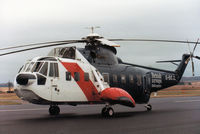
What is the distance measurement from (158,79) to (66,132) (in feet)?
43.4

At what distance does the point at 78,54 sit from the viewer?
16.7 meters

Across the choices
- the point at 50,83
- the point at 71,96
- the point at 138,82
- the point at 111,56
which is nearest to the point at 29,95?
the point at 50,83

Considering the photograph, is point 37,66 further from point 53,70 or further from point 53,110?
point 53,110

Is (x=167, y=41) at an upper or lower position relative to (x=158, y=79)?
upper

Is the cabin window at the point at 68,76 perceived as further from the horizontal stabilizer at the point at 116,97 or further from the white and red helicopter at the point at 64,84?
the horizontal stabilizer at the point at 116,97

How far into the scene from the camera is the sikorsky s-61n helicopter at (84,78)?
14.0m

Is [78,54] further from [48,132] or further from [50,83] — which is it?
[48,132]

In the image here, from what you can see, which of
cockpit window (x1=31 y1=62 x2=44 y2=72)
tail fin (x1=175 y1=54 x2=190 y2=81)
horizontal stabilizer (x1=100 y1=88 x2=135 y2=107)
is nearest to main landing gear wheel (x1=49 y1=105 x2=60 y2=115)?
horizontal stabilizer (x1=100 y1=88 x2=135 y2=107)

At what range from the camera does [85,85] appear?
1628 cm

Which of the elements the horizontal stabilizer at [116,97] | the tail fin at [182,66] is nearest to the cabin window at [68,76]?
the horizontal stabilizer at [116,97]

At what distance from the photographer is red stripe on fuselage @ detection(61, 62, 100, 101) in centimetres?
1571

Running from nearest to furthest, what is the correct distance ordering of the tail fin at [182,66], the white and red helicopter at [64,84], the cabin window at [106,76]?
the white and red helicopter at [64,84] → the cabin window at [106,76] → the tail fin at [182,66]

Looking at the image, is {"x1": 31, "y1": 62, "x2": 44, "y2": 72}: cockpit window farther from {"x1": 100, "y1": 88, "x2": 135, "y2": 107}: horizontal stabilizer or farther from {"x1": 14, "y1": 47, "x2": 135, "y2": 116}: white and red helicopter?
{"x1": 100, "y1": 88, "x2": 135, "y2": 107}: horizontal stabilizer

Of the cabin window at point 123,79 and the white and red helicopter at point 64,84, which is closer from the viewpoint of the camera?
the white and red helicopter at point 64,84
